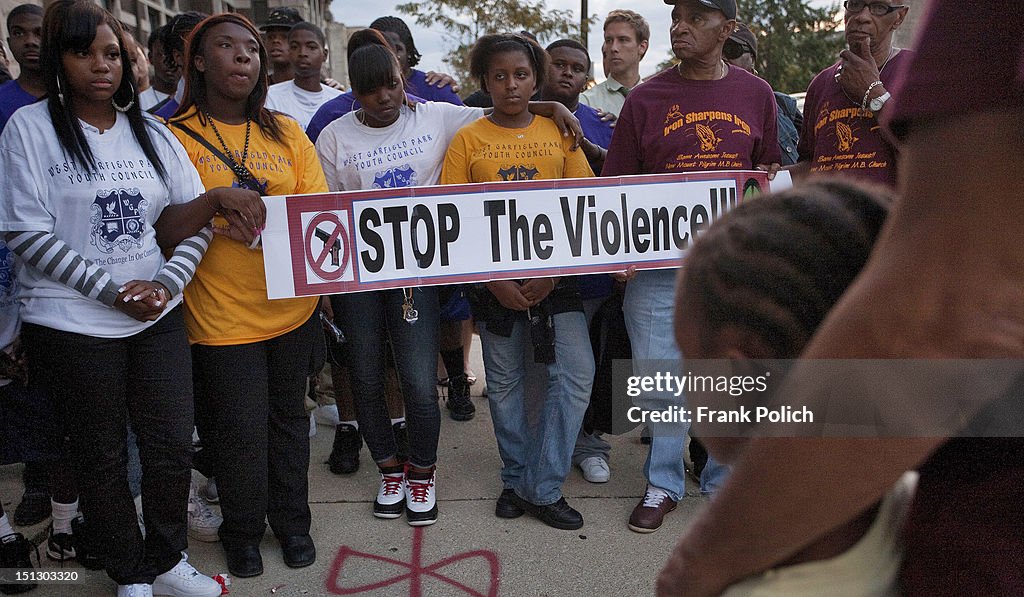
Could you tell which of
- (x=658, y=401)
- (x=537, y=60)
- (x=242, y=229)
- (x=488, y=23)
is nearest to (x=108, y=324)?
(x=242, y=229)

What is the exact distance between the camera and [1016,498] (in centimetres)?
73

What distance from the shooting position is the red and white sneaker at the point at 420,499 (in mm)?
3576

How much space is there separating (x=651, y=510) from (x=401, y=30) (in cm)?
345

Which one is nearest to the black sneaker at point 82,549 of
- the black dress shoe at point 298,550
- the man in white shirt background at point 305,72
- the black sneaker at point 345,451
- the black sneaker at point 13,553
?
the black sneaker at point 13,553

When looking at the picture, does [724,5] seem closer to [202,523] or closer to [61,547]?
[202,523]

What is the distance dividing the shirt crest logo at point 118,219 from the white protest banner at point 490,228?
1.66 ft

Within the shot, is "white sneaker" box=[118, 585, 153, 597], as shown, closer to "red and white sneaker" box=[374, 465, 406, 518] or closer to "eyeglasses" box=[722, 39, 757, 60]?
"red and white sneaker" box=[374, 465, 406, 518]

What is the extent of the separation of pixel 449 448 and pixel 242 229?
203 centimetres

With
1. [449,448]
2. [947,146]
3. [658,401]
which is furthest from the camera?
[449,448]

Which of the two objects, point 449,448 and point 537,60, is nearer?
point 537,60

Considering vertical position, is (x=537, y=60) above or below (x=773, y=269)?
above

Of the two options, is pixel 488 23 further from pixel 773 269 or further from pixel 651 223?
pixel 773 269

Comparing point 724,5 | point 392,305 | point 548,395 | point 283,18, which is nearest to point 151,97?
point 283,18

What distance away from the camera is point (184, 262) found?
277 centimetres
